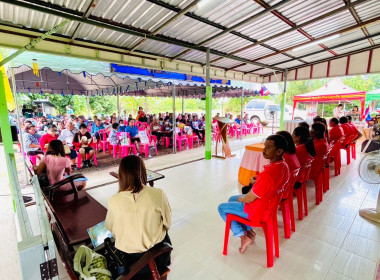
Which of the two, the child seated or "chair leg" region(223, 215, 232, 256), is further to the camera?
the child seated

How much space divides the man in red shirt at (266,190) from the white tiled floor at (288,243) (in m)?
0.37

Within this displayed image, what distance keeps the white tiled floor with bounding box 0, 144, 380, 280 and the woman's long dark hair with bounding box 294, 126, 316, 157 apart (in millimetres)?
951

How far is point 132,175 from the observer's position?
51.3 inches

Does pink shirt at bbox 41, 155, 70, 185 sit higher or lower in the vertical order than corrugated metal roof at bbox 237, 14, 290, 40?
lower

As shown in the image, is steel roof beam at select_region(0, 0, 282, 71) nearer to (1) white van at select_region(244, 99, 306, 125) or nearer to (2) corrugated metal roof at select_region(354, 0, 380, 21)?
(2) corrugated metal roof at select_region(354, 0, 380, 21)

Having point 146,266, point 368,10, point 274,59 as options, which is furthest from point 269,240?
point 274,59

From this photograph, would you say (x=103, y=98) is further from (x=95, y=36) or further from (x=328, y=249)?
(x=328, y=249)

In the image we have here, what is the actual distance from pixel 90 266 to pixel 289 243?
2.03m

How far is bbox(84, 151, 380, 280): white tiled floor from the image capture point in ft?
6.19

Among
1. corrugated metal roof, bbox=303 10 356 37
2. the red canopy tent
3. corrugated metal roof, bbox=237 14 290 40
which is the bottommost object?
the red canopy tent

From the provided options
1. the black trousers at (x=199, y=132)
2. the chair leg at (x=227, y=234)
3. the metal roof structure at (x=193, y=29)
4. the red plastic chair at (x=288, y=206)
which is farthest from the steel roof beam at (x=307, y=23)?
the chair leg at (x=227, y=234)

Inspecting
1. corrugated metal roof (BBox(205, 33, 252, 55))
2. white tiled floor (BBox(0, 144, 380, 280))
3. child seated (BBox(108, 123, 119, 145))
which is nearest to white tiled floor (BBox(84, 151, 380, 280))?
white tiled floor (BBox(0, 144, 380, 280))

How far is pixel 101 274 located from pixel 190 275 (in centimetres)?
92

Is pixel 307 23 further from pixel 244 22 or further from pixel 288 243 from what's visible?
pixel 288 243
